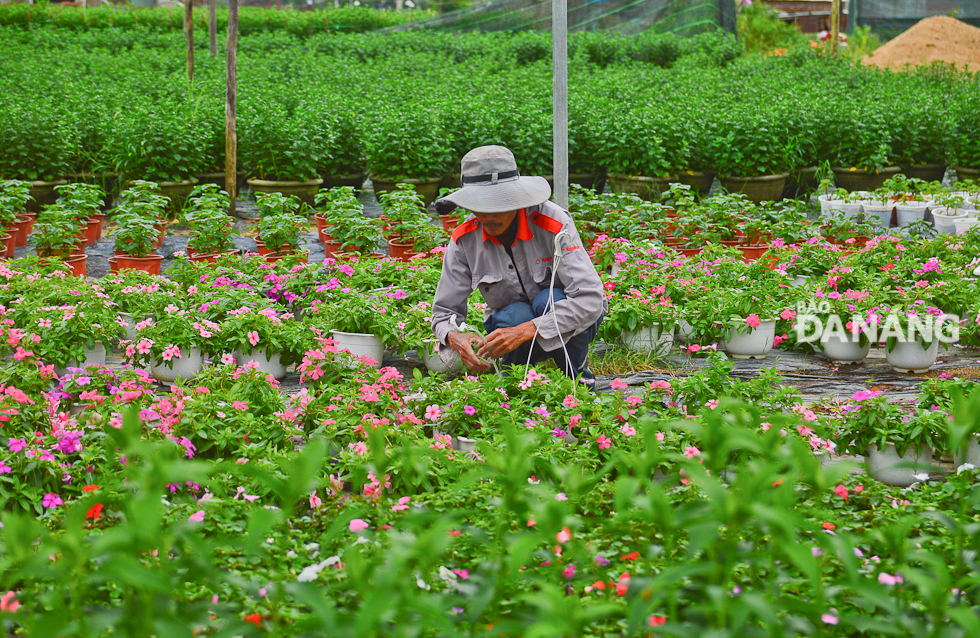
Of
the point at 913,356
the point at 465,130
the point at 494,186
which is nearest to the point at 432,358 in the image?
the point at 494,186

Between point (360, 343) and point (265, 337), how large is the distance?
1.49ft

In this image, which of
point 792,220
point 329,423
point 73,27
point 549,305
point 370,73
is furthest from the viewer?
point 73,27

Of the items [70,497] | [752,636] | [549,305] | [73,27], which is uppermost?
[73,27]

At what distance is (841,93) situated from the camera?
10617 mm

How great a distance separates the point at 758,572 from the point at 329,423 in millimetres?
1568

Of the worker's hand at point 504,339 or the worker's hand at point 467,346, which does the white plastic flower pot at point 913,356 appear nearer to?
the worker's hand at point 504,339

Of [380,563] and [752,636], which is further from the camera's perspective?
[380,563]

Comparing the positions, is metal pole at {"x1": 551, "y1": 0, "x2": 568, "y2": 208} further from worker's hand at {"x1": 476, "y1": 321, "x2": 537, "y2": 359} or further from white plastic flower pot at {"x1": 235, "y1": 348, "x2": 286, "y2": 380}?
white plastic flower pot at {"x1": 235, "y1": 348, "x2": 286, "y2": 380}

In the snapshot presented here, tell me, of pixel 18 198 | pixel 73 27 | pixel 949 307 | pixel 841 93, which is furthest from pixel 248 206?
pixel 73 27

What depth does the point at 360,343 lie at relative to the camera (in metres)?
4.21

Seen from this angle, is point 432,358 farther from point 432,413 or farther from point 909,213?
point 909,213

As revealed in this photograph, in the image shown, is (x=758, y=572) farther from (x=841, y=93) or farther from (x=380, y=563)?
(x=841, y=93)

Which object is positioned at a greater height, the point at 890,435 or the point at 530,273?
the point at 530,273

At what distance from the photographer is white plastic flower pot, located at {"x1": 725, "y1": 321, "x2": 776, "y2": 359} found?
4.32 meters
